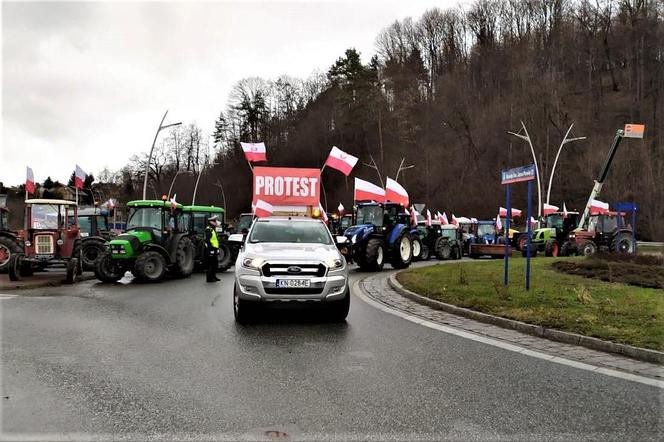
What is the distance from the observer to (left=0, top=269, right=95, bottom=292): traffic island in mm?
14332

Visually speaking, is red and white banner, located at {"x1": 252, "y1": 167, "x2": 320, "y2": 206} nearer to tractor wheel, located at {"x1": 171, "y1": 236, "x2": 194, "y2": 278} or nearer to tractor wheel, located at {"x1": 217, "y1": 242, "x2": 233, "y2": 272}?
tractor wheel, located at {"x1": 217, "y1": 242, "x2": 233, "y2": 272}

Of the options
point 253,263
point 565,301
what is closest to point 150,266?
point 253,263

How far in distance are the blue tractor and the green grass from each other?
4.58m

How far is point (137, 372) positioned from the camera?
5879 mm

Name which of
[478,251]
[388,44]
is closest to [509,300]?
[478,251]

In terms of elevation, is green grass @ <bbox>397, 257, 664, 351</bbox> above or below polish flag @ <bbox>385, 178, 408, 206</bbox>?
below

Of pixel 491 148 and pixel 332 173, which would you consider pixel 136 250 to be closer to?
pixel 491 148

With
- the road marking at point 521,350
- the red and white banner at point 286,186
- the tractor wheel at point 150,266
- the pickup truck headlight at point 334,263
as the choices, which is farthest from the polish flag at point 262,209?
the pickup truck headlight at point 334,263

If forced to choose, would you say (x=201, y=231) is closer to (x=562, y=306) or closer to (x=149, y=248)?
(x=149, y=248)

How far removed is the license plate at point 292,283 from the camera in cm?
845

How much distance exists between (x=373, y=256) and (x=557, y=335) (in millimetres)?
11692

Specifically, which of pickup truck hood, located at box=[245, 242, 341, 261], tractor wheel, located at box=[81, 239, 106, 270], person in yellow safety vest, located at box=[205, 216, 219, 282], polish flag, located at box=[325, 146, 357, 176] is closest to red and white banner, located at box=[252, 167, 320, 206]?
polish flag, located at box=[325, 146, 357, 176]

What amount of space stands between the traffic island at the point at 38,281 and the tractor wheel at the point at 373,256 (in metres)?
9.26

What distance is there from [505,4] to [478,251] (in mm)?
57850
